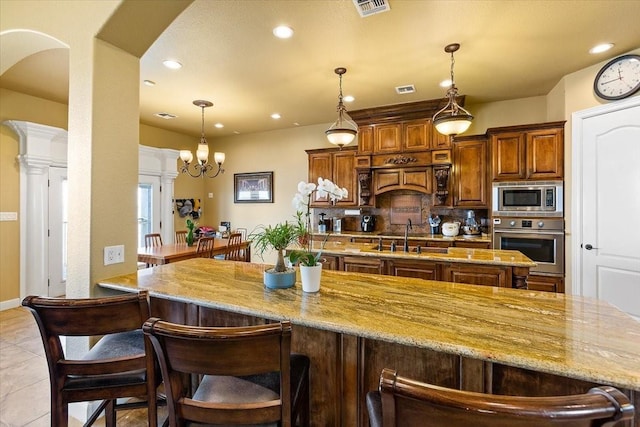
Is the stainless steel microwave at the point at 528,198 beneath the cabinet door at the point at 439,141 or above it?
beneath

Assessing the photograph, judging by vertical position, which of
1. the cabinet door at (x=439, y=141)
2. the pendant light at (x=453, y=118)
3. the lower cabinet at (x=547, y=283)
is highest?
the cabinet door at (x=439, y=141)

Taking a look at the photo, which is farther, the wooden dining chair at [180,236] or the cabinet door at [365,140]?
the wooden dining chair at [180,236]

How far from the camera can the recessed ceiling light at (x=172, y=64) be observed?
135 inches

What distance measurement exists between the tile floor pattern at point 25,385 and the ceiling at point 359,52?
299 cm

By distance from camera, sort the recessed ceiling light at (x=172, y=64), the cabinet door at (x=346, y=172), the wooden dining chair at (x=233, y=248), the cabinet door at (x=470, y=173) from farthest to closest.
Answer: the cabinet door at (x=346, y=172) < the wooden dining chair at (x=233, y=248) < the cabinet door at (x=470, y=173) < the recessed ceiling light at (x=172, y=64)

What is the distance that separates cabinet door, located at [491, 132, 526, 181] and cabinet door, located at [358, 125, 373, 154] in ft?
5.89

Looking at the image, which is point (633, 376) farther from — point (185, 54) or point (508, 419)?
point (185, 54)

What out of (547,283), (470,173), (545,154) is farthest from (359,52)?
(547,283)

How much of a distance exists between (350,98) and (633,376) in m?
4.34

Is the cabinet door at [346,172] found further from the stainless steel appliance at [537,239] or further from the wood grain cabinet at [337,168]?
the stainless steel appliance at [537,239]

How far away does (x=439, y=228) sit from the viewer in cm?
510

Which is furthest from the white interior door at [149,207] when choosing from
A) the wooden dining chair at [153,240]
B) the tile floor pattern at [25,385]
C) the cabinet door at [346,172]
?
the cabinet door at [346,172]

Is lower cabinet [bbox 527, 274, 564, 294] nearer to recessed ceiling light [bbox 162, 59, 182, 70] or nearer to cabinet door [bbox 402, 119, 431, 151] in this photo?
cabinet door [bbox 402, 119, 431, 151]

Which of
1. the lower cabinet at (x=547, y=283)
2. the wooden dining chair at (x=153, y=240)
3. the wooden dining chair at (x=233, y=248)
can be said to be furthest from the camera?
the wooden dining chair at (x=153, y=240)
